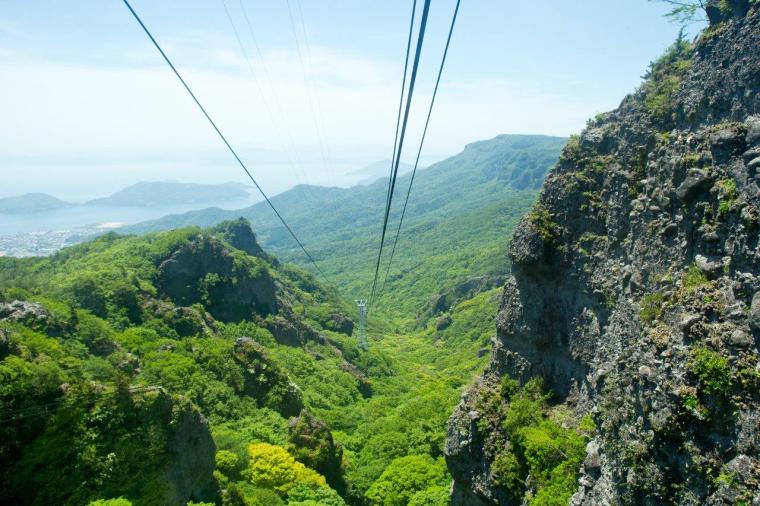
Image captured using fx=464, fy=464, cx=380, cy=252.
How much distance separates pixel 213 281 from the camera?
72.9m

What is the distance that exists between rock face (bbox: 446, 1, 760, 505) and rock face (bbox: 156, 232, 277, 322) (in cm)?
5711

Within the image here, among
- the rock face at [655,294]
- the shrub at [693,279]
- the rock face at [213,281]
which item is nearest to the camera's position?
the rock face at [655,294]

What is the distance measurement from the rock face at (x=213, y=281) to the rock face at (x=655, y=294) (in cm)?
5711

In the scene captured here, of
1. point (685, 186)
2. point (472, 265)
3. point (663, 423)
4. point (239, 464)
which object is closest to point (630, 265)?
point (685, 186)

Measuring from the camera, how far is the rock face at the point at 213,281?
232 ft

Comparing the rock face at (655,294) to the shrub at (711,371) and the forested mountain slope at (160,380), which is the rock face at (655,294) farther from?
the forested mountain slope at (160,380)

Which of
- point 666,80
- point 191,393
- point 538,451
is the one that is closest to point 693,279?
point 538,451

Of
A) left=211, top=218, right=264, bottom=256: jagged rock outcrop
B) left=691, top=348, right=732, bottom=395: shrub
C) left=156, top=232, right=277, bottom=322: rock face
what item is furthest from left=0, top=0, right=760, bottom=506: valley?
left=211, top=218, right=264, bottom=256: jagged rock outcrop

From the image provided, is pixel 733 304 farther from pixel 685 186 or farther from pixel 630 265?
pixel 630 265

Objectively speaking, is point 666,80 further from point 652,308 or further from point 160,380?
point 160,380

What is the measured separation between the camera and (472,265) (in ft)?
614

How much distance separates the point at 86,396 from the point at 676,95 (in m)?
27.8

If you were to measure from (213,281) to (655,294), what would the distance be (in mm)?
68485

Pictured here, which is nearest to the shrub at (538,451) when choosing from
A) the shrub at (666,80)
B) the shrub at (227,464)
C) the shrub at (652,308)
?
the shrub at (652,308)
